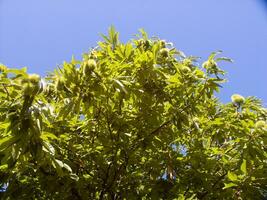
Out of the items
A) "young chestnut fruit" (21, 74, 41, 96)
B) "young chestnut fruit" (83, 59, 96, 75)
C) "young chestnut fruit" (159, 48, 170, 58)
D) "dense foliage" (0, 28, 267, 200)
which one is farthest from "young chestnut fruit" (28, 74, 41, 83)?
"young chestnut fruit" (159, 48, 170, 58)

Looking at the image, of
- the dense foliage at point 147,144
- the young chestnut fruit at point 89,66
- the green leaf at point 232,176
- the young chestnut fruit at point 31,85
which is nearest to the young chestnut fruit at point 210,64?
the dense foliage at point 147,144

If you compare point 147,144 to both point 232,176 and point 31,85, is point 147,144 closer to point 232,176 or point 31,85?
point 232,176

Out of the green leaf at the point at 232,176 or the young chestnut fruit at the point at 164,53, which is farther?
the young chestnut fruit at the point at 164,53

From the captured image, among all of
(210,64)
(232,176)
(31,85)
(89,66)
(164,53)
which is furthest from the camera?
(164,53)

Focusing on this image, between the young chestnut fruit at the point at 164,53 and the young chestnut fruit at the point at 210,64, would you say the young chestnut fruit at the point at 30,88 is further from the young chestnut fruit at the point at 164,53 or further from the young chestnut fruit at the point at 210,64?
the young chestnut fruit at the point at 164,53

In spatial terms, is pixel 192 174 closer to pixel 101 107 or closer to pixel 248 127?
pixel 248 127

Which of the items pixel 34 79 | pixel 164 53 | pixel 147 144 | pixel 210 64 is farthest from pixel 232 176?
pixel 34 79

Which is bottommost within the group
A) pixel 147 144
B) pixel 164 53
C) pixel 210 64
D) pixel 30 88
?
pixel 30 88

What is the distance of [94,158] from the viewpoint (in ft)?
12.7

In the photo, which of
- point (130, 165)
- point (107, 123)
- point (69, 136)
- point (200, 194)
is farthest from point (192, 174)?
point (69, 136)

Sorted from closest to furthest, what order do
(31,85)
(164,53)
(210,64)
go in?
(31,85) < (210,64) < (164,53)

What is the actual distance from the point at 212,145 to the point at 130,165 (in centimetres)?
100

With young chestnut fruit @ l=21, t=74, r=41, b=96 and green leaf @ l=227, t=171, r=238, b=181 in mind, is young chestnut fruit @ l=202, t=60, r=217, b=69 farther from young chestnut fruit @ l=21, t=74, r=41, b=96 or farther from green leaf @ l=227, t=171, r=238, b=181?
young chestnut fruit @ l=21, t=74, r=41, b=96

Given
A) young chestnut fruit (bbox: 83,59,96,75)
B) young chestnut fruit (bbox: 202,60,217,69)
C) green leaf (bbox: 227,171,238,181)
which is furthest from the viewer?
young chestnut fruit (bbox: 202,60,217,69)
